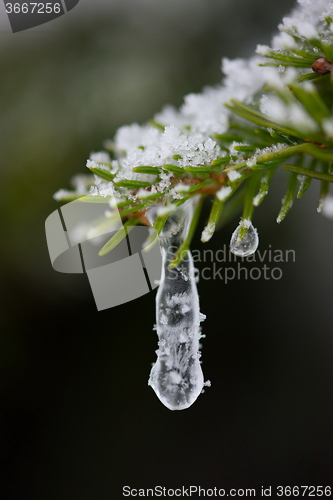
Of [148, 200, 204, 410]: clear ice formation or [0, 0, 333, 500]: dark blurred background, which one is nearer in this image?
[148, 200, 204, 410]: clear ice formation

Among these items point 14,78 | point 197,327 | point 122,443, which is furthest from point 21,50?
point 122,443

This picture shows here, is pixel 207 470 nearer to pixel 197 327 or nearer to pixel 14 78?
pixel 197 327

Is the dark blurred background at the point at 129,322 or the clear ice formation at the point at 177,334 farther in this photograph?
the dark blurred background at the point at 129,322

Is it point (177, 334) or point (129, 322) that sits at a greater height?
point (129, 322)

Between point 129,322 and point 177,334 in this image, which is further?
point 129,322
